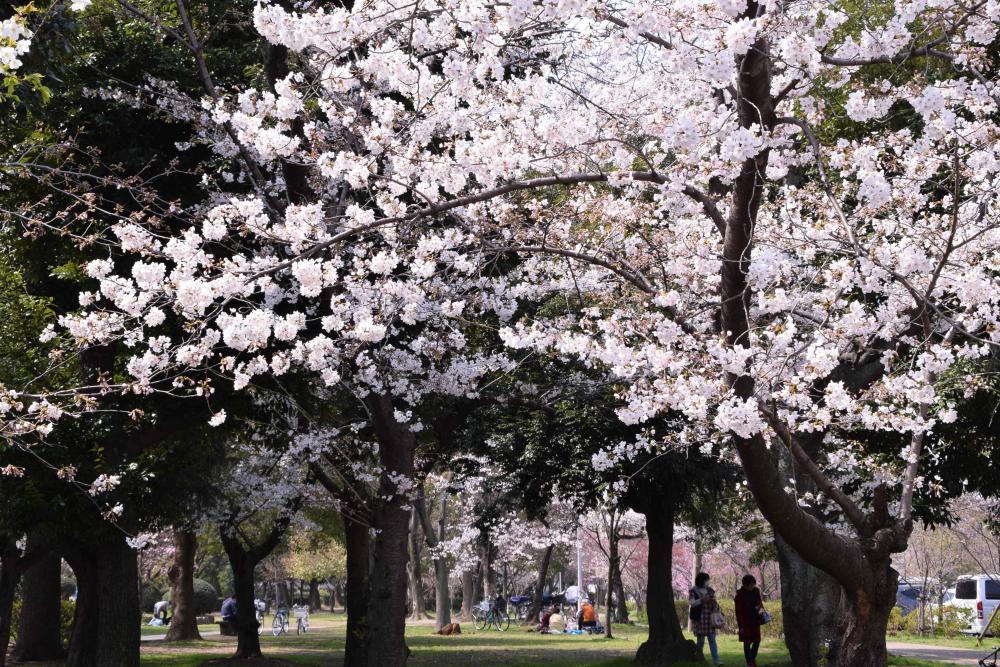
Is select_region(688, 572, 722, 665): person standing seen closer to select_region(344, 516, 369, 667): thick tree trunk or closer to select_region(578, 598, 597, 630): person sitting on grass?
select_region(344, 516, 369, 667): thick tree trunk

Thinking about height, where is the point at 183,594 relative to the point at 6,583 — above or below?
A: below

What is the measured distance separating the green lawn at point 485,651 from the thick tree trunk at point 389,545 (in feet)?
20.2

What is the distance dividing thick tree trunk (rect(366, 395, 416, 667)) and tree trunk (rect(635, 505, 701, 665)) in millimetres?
6541

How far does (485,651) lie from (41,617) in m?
9.78

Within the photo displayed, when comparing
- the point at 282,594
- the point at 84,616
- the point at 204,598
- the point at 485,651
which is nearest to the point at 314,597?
the point at 282,594

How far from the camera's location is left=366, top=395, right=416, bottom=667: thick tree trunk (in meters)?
11.9

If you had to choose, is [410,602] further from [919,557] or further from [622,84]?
[622,84]

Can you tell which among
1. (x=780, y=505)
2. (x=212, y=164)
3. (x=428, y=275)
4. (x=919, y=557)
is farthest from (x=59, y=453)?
(x=919, y=557)

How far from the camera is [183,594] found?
27.9 metres

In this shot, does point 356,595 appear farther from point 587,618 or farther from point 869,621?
point 587,618

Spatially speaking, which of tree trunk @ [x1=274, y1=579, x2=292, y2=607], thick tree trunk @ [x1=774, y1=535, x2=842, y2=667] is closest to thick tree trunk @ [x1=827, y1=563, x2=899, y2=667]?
thick tree trunk @ [x1=774, y1=535, x2=842, y2=667]

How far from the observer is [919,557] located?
117 feet

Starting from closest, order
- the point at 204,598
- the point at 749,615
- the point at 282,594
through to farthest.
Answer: the point at 749,615
the point at 204,598
the point at 282,594

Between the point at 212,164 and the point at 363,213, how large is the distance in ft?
16.9
